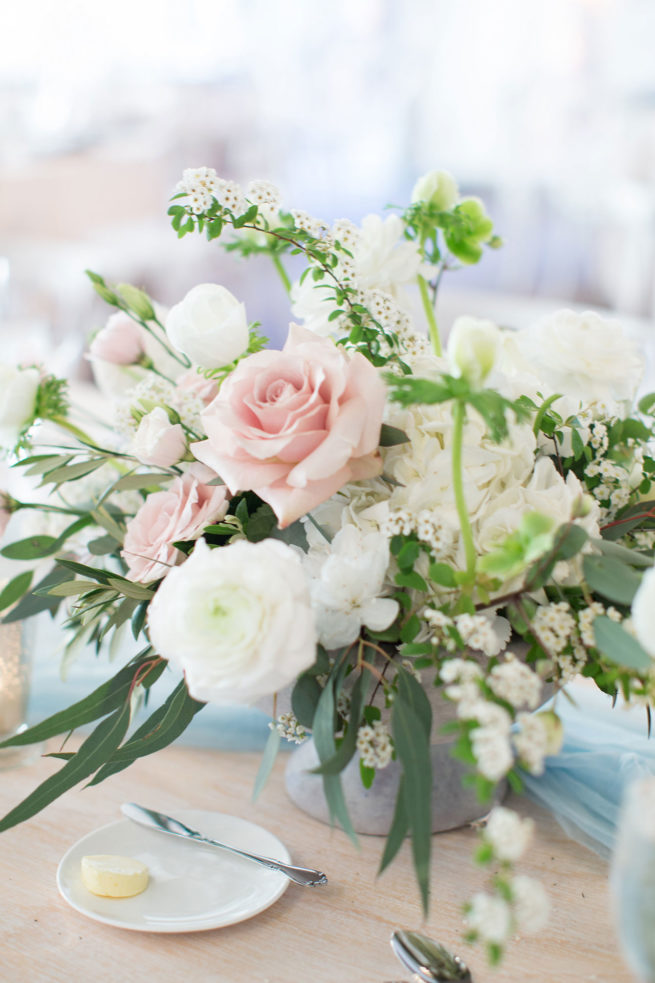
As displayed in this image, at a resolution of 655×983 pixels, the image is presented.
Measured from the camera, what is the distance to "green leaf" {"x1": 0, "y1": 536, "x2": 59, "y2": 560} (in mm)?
561

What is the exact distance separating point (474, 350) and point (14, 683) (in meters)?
0.51

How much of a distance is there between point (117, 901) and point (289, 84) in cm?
164

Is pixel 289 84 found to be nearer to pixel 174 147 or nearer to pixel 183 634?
pixel 174 147

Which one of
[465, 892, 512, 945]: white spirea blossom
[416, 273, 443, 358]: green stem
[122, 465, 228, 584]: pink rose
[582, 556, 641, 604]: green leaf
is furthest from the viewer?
[416, 273, 443, 358]: green stem

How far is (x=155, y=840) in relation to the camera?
1.74 feet

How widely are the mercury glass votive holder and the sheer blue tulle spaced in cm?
42

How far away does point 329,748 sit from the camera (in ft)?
1.27

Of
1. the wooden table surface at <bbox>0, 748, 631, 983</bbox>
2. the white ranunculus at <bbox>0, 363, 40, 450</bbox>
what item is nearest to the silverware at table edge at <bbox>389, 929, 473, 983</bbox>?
the wooden table surface at <bbox>0, 748, 631, 983</bbox>

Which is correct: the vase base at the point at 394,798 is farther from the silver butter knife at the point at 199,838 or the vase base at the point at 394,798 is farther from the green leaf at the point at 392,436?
the green leaf at the point at 392,436

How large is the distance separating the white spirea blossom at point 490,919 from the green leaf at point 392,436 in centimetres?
24

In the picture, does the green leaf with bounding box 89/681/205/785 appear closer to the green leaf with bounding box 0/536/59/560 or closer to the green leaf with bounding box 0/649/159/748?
the green leaf with bounding box 0/649/159/748

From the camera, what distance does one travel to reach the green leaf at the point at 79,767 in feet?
1.43

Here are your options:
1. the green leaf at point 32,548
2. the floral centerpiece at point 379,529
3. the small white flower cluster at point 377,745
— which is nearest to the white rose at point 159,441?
the floral centerpiece at point 379,529

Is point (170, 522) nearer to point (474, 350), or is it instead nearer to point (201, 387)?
point (201, 387)
